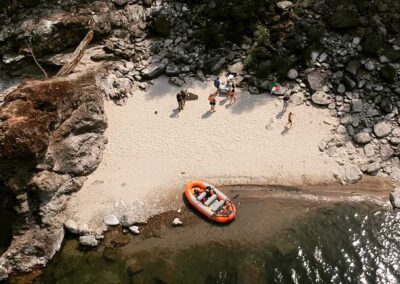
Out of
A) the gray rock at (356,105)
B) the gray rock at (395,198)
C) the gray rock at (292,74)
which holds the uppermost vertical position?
the gray rock at (292,74)

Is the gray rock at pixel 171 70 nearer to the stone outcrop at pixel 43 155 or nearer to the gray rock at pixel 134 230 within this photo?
the stone outcrop at pixel 43 155

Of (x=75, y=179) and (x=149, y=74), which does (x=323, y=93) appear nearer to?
(x=149, y=74)

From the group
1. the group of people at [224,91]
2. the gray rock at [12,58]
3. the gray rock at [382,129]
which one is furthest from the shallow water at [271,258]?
the gray rock at [12,58]

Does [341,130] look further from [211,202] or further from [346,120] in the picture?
[211,202]

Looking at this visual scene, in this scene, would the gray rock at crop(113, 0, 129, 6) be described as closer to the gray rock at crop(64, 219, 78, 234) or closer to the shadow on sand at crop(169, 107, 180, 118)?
the shadow on sand at crop(169, 107, 180, 118)

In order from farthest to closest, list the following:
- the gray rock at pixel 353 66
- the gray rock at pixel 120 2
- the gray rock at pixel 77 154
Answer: the gray rock at pixel 120 2, the gray rock at pixel 353 66, the gray rock at pixel 77 154

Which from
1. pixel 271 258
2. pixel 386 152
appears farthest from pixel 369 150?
pixel 271 258

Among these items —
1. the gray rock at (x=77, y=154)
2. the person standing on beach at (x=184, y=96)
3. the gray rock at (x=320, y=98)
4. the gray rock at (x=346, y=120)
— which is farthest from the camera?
the person standing on beach at (x=184, y=96)
